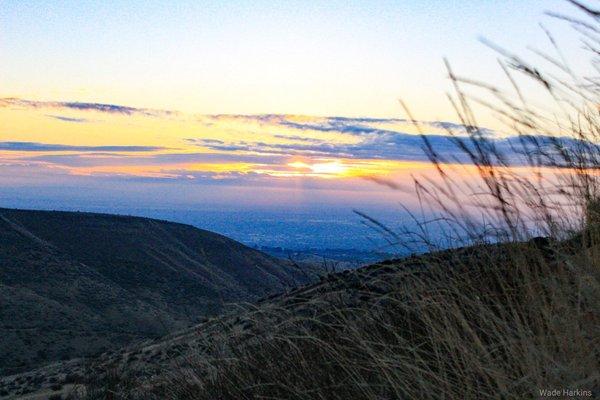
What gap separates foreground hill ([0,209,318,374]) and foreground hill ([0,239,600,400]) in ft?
84.4

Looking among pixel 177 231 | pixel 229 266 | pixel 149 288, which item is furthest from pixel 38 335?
pixel 177 231

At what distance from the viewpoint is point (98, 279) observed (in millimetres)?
61125

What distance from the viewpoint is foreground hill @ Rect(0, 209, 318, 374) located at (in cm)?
4350

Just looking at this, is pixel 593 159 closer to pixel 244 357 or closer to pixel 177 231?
pixel 244 357

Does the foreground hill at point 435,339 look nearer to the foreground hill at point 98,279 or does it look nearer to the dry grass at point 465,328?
the dry grass at point 465,328

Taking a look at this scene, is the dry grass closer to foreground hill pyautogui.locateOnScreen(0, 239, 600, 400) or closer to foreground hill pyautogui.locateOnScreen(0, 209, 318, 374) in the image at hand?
foreground hill pyautogui.locateOnScreen(0, 239, 600, 400)

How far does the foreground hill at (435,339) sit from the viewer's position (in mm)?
1929

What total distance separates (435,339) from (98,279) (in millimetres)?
62024

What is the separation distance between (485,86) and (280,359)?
1.54 metres

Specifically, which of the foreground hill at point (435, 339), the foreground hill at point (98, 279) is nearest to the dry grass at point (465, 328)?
the foreground hill at point (435, 339)

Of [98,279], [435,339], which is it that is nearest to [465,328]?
[435,339]

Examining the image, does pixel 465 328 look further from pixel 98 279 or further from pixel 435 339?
pixel 98 279

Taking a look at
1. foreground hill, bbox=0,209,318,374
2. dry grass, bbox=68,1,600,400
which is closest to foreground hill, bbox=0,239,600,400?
dry grass, bbox=68,1,600,400

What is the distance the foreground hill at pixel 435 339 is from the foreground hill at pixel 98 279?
25.7 meters
